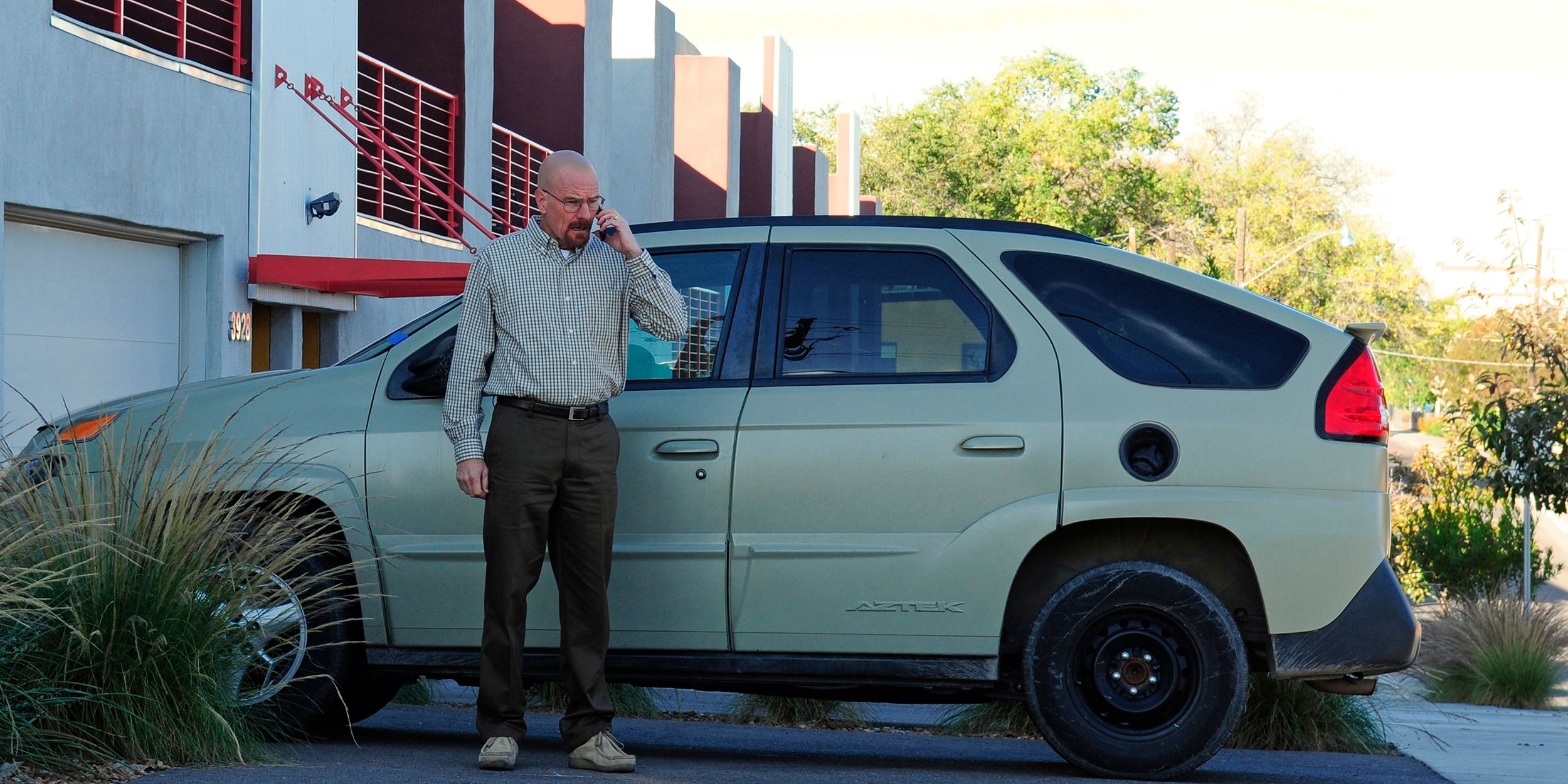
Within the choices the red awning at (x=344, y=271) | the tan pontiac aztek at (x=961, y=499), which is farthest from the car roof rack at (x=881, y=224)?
the red awning at (x=344, y=271)

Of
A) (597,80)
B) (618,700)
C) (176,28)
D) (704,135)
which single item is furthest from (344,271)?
(704,135)

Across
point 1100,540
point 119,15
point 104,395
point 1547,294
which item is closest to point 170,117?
point 119,15

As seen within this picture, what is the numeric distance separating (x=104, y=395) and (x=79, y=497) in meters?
7.43

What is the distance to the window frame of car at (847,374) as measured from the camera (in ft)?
18.4

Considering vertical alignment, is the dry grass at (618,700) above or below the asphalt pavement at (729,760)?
below

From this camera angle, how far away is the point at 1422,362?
78750mm

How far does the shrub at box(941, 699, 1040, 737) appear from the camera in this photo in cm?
794

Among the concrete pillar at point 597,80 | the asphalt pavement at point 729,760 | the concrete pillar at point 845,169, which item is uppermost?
the concrete pillar at point 845,169

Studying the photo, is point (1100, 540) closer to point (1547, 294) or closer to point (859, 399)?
point (859, 399)

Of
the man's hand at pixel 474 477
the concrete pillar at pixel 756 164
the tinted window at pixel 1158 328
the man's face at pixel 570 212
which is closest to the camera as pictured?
the man's hand at pixel 474 477

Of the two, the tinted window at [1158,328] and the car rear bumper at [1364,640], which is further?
the tinted window at [1158,328]

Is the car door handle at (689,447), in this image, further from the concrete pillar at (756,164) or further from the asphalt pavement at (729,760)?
the concrete pillar at (756,164)

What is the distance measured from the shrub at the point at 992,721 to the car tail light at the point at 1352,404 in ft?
9.43

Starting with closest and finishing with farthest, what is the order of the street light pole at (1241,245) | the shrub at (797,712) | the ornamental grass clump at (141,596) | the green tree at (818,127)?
the ornamental grass clump at (141,596) < the shrub at (797,712) < the street light pole at (1241,245) < the green tree at (818,127)
